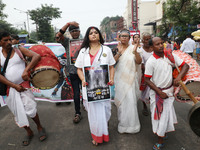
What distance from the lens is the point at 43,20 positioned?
3725 cm

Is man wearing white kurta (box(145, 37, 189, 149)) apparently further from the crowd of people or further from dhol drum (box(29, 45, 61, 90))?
dhol drum (box(29, 45, 61, 90))

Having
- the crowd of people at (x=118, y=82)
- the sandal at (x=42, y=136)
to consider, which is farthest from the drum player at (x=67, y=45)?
the sandal at (x=42, y=136)

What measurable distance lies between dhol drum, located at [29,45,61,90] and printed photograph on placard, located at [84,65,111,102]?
0.65 m

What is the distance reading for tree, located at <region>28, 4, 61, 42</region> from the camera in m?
36.7

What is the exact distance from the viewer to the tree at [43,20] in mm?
36688

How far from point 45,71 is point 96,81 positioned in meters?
0.87

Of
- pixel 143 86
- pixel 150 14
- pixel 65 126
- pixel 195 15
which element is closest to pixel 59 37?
pixel 65 126

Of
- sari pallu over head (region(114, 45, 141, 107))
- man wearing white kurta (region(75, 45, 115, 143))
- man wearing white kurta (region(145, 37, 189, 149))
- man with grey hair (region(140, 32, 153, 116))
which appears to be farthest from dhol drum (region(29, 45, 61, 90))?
man with grey hair (region(140, 32, 153, 116))

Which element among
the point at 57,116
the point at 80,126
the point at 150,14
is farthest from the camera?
the point at 150,14

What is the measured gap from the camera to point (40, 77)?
2.57m

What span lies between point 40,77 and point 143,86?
2.24 m

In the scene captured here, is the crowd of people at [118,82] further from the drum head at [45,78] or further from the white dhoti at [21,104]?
the drum head at [45,78]

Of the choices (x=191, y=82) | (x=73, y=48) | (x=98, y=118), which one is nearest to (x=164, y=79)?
(x=191, y=82)

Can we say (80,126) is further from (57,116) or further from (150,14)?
(150,14)
